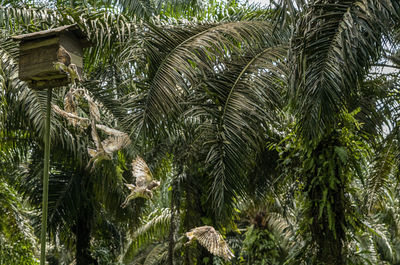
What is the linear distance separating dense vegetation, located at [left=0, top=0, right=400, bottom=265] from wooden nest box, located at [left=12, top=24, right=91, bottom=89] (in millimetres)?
869

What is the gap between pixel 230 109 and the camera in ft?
22.9

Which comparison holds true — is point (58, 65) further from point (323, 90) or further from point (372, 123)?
point (372, 123)

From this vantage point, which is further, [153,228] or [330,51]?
[153,228]

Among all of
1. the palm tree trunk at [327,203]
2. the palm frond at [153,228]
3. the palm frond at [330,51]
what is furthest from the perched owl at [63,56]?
the palm frond at [153,228]

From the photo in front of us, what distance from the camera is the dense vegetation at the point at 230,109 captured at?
6078mm

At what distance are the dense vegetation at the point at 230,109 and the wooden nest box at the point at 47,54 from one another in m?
0.87

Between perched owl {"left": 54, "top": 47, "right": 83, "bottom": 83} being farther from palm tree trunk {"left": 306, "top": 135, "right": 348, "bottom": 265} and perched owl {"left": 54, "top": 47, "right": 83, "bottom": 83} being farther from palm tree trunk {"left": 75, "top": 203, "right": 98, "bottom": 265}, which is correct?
palm tree trunk {"left": 75, "top": 203, "right": 98, "bottom": 265}

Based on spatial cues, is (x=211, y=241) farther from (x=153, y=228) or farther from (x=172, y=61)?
(x=153, y=228)

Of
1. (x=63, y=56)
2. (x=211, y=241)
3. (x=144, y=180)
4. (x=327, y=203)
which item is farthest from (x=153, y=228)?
(x=63, y=56)

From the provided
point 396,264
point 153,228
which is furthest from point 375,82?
point 396,264

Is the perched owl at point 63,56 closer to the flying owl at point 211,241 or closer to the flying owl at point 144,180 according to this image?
the flying owl at point 144,180

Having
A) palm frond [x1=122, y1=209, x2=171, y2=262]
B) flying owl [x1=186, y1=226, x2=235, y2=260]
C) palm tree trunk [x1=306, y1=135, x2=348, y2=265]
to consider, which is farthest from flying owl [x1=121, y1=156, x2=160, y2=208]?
palm frond [x1=122, y1=209, x2=171, y2=262]

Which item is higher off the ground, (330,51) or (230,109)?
(230,109)

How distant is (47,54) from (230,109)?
293 centimetres
